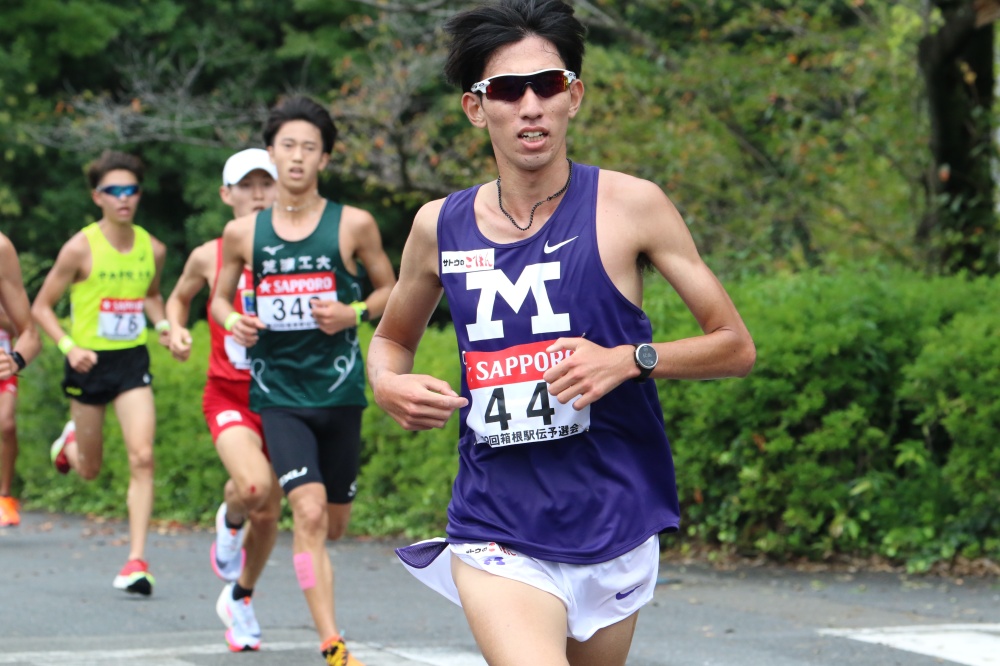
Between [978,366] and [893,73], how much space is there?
5.79 metres

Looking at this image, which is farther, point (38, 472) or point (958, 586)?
point (38, 472)

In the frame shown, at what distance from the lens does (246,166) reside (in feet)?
25.2

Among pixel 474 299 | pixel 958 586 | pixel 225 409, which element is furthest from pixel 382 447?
pixel 474 299

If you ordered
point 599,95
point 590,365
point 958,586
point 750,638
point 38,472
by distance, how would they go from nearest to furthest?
point 590,365, point 750,638, point 958,586, point 599,95, point 38,472

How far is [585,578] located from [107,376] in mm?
6289

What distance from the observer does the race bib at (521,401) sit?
137 inches

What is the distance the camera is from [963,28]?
11281mm

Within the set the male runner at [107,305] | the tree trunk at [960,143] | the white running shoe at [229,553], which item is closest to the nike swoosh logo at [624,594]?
the white running shoe at [229,553]

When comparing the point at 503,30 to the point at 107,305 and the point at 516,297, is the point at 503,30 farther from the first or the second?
the point at 107,305

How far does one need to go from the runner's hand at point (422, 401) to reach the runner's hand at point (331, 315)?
3.01 metres

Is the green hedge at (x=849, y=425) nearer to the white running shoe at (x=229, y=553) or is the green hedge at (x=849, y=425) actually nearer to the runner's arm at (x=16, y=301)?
the white running shoe at (x=229, y=553)

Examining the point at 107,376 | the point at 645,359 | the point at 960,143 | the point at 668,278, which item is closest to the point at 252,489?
the point at 107,376

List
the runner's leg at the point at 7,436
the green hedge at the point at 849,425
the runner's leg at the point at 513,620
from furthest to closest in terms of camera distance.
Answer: the runner's leg at the point at 7,436, the green hedge at the point at 849,425, the runner's leg at the point at 513,620

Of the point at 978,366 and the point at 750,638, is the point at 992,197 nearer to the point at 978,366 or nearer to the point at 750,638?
the point at 978,366
